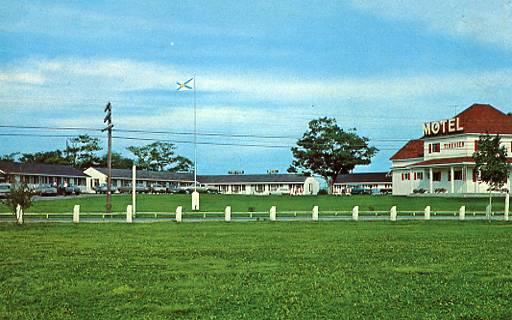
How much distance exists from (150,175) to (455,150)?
62.9 m

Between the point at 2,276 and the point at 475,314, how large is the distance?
9615 millimetres

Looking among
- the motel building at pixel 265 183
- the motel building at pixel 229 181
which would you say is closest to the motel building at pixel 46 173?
the motel building at pixel 229 181

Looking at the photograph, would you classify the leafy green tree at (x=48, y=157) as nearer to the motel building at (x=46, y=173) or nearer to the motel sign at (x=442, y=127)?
the motel building at (x=46, y=173)

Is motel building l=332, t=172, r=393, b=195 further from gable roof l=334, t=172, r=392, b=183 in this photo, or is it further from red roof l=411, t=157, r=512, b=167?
red roof l=411, t=157, r=512, b=167

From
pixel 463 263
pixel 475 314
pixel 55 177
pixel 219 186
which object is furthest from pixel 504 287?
pixel 219 186

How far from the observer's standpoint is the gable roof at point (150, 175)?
4658 inches

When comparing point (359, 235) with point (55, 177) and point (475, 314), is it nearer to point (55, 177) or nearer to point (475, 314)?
point (475, 314)

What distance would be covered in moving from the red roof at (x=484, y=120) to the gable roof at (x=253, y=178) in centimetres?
4964

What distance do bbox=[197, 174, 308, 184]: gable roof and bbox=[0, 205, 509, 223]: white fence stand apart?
247ft

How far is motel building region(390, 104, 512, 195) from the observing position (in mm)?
74562

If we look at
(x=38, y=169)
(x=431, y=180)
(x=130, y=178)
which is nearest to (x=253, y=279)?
(x=431, y=180)

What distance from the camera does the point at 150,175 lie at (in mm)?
124000

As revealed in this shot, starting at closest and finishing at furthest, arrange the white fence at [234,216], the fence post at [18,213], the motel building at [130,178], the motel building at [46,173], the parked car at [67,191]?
the fence post at [18,213] < the white fence at [234,216] < the parked car at [67,191] < the motel building at [46,173] < the motel building at [130,178]

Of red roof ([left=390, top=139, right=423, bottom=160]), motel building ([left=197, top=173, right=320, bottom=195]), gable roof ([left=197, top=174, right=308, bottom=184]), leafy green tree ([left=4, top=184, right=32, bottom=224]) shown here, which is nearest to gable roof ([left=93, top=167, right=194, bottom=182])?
gable roof ([left=197, top=174, right=308, bottom=184])
